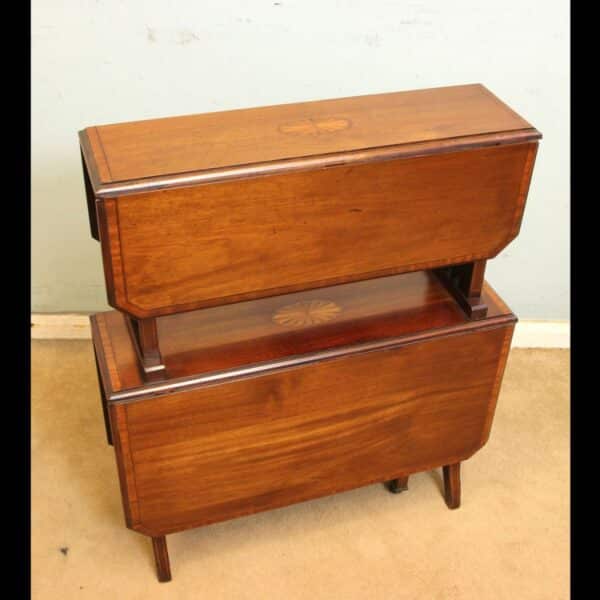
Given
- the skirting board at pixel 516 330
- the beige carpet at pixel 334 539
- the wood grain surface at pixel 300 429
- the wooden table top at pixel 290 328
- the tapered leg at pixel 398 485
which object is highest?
the wooden table top at pixel 290 328

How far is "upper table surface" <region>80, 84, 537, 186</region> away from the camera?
4.82 ft

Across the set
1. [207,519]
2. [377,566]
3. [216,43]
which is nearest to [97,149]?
[216,43]

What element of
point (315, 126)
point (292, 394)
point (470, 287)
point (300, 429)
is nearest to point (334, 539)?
point (300, 429)

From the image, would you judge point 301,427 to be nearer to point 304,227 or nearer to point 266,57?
point 304,227

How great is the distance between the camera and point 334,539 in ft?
6.66

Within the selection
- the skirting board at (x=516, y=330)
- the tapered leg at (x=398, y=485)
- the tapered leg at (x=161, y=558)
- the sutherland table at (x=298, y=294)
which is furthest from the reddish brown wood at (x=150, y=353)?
the skirting board at (x=516, y=330)

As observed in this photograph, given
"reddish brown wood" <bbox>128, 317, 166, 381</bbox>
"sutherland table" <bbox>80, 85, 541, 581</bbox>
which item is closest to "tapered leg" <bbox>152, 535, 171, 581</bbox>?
"sutherland table" <bbox>80, 85, 541, 581</bbox>

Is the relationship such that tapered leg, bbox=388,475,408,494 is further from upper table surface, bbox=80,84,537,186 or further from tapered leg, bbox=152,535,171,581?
upper table surface, bbox=80,84,537,186

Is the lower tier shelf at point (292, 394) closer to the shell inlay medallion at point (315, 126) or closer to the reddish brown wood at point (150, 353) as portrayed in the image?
the reddish brown wood at point (150, 353)

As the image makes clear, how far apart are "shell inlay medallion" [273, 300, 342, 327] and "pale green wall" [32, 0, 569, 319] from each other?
63 cm

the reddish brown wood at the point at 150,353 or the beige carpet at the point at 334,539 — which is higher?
the reddish brown wood at the point at 150,353

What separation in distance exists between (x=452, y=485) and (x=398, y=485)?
14 centimetres

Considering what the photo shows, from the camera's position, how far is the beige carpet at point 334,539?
6.31ft

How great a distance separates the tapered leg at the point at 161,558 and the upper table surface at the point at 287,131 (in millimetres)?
864
